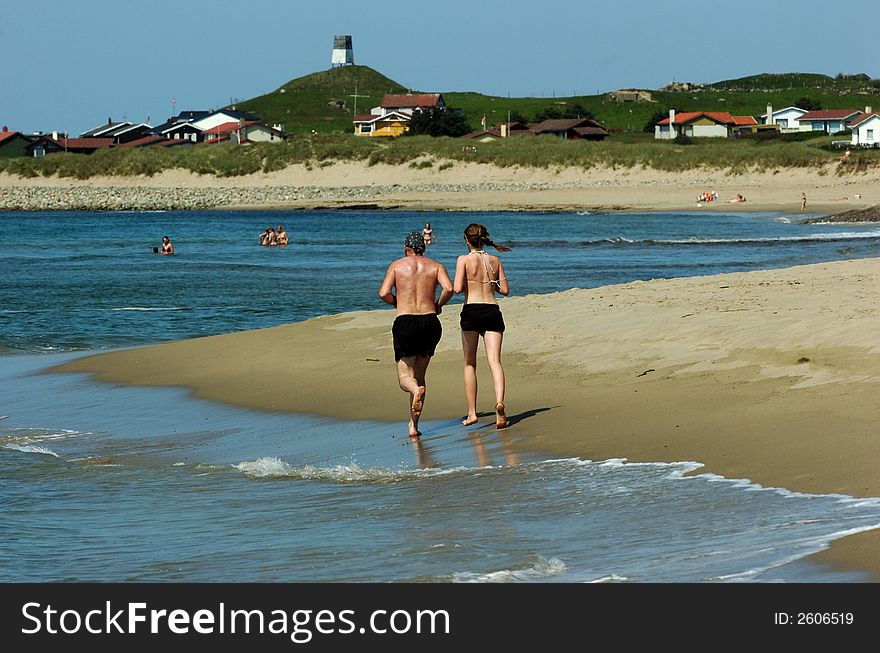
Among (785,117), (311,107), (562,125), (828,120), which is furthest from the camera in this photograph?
(311,107)

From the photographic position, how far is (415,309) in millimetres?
10562

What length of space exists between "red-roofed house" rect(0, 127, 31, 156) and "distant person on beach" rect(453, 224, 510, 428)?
120455mm

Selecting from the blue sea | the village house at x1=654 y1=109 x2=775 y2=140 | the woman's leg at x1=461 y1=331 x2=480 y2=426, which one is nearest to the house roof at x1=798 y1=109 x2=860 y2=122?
the village house at x1=654 y1=109 x2=775 y2=140

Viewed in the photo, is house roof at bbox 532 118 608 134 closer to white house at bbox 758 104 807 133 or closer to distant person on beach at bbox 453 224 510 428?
white house at bbox 758 104 807 133

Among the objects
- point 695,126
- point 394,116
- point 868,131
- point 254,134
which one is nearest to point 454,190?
point 868,131

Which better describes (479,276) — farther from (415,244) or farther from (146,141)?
(146,141)

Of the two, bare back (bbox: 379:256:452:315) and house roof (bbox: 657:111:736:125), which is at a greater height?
house roof (bbox: 657:111:736:125)

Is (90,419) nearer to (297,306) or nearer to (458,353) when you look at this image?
(458,353)

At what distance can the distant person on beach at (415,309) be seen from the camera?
10531mm

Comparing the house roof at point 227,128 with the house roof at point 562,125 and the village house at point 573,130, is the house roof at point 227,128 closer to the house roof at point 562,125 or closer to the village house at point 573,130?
the house roof at point 562,125

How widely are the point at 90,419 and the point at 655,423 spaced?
5.84 meters

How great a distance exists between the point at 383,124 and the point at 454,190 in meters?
51.9

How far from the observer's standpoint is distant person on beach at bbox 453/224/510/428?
1073cm

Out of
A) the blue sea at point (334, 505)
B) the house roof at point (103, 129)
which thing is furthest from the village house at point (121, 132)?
the blue sea at point (334, 505)
